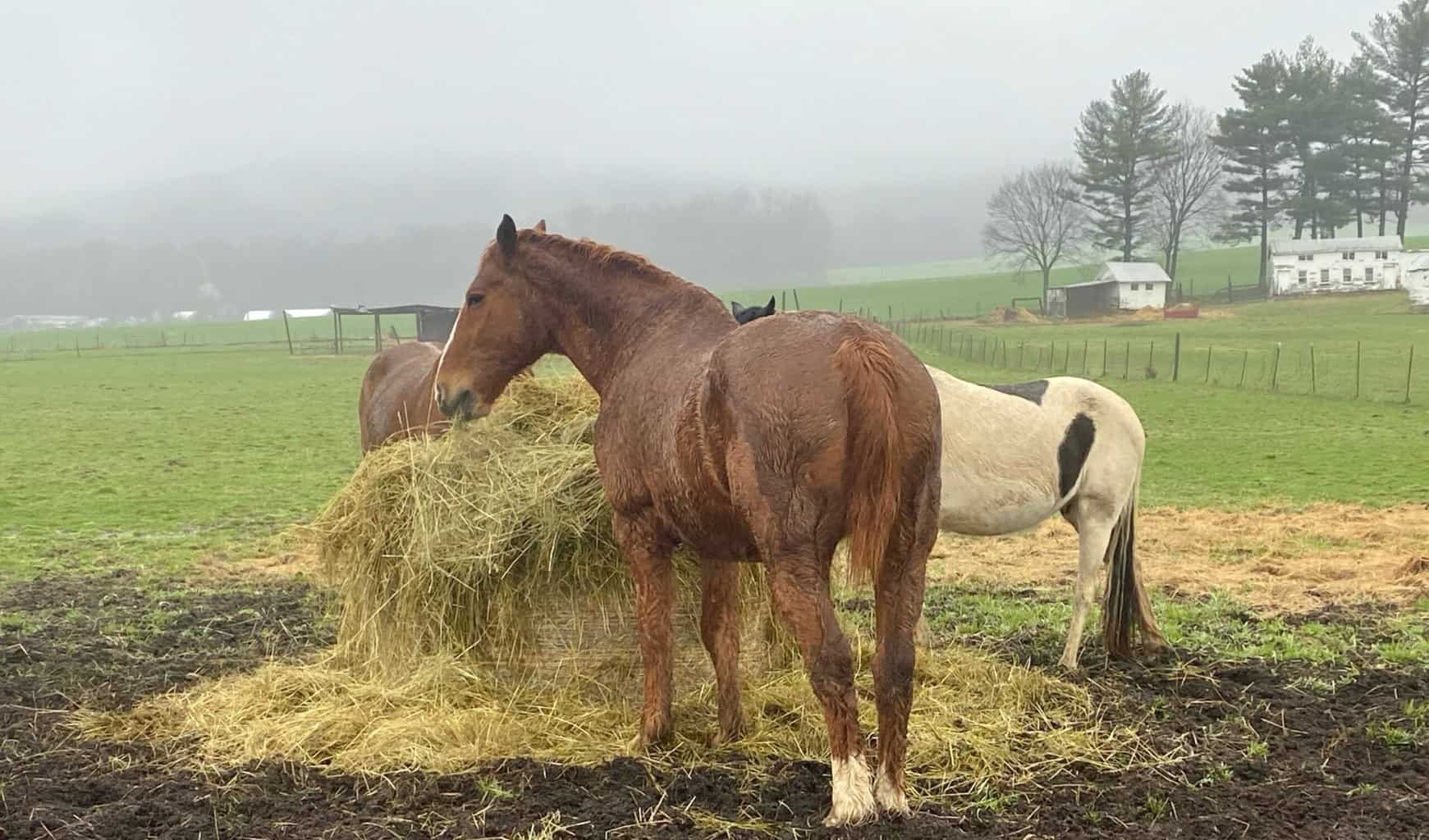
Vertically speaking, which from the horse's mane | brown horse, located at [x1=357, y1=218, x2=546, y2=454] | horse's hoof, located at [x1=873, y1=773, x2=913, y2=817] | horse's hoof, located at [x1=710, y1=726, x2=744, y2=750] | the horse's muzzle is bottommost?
horse's hoof, located at [x1=710, y1=726, x2=744, y2=750]

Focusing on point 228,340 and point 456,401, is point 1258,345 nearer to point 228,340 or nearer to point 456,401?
point 456,401

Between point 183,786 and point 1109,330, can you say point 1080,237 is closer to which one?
point 1109,330

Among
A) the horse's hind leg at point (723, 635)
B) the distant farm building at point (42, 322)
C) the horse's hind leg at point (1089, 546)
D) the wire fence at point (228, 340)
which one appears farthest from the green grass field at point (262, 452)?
the distant farm building at point (42, 322)

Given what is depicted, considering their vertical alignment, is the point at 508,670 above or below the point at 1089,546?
below

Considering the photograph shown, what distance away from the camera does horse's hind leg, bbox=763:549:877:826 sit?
3527 mm

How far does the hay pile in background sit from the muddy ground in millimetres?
232

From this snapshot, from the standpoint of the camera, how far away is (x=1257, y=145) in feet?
197

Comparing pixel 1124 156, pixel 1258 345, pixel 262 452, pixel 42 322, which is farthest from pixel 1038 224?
pixel 42 322

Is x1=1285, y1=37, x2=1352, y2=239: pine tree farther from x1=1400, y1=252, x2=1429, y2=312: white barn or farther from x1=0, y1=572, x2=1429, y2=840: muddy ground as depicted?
x1=0, y1=572, x2=1429, y2=840: muddy ground

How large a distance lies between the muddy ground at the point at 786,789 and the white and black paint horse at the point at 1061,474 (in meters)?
0.53

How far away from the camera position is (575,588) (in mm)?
5305

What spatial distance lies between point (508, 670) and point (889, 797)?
7.53ft

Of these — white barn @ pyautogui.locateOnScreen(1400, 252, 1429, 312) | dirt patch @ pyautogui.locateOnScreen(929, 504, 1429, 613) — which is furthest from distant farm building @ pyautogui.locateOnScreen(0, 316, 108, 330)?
dirt patch @ pyautogui.locateOnScreen(929, 504, 1429, 613)

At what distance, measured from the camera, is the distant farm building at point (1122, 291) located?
58.4 metres
